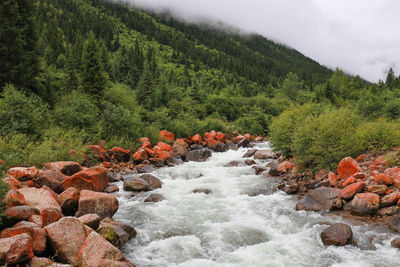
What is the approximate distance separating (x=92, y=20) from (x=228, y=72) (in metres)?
72.1

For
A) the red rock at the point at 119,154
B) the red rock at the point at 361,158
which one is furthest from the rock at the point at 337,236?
the red rock at the point at 119,154

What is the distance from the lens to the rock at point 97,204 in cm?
1138

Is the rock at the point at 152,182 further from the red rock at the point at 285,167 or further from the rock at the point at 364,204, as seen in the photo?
the rock at the point at 364,204

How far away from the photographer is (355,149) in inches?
658

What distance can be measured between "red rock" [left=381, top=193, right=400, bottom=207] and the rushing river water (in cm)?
172

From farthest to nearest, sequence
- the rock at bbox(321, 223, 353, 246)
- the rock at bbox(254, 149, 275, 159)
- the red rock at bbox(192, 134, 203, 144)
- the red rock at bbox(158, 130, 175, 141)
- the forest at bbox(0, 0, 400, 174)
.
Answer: the red rock at bbox(192, 134, 203, 144), the red rock at bbox(158, 130, 175, 141), the rock at bbox(254, 149, 275, 159), the forest at bbox(0, 0, 400, 174), the rock at bbox(321, 223, 353, 246)

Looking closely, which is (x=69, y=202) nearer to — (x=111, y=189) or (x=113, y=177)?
(x=111, y=189)

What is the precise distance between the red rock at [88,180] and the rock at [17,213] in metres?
4.94

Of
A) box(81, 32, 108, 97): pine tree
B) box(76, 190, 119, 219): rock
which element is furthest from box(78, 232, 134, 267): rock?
box(81, 32, 108, 97): pine tree

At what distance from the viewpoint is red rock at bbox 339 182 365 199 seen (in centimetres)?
1275

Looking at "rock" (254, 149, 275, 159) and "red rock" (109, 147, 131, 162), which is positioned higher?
"rock" (254, 149, 275, 159)

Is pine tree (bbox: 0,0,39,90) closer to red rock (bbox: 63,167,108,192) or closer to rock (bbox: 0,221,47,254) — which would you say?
red rock (bbox: 63,167,108,192)

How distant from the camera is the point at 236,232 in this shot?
1127cm

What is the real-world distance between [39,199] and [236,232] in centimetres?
828
